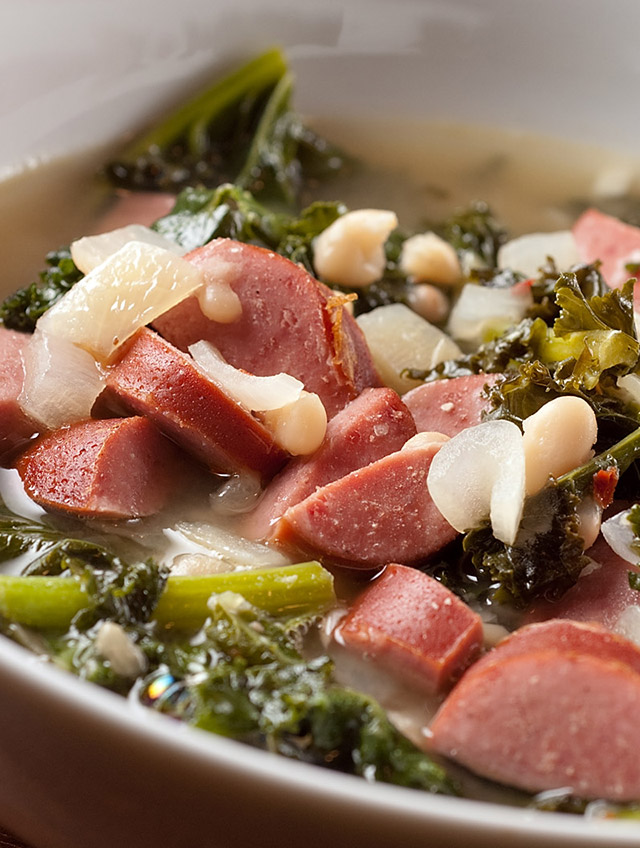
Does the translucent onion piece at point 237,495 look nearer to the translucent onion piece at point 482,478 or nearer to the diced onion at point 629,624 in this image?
the translucent onion piece at point 482,478

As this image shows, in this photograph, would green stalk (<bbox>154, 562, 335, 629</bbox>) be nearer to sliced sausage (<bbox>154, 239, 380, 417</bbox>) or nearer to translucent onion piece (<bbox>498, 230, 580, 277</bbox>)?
sliced sausage (<bbox>154, 239, 380, 417</bbox>)

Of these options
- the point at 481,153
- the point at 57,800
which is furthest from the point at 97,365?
the point at 481,153

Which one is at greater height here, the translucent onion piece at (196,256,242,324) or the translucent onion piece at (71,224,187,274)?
the translucent onion piece at (71,224,187,274)

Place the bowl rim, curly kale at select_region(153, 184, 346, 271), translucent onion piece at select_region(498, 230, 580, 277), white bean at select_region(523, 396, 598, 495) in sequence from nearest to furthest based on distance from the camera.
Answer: the bowl rim < white bean at select_region(523, 396, 598, 495) < curly kale at select_region(153, 184, 346, 271) < translucent onion piece at select_region(498, 230, 580, 277)

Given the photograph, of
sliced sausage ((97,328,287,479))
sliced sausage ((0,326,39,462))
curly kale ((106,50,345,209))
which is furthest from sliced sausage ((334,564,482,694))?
curly kale ((106,50,345,209))

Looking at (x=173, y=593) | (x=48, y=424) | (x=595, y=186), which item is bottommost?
(x=595, y=186)

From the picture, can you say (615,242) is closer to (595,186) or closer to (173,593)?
(595,186)

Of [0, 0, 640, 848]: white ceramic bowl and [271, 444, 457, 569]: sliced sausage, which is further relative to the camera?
[0, 0, 640, 848]: white ceramic bowl

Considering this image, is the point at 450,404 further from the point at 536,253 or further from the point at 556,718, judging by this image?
the point at 536,253
